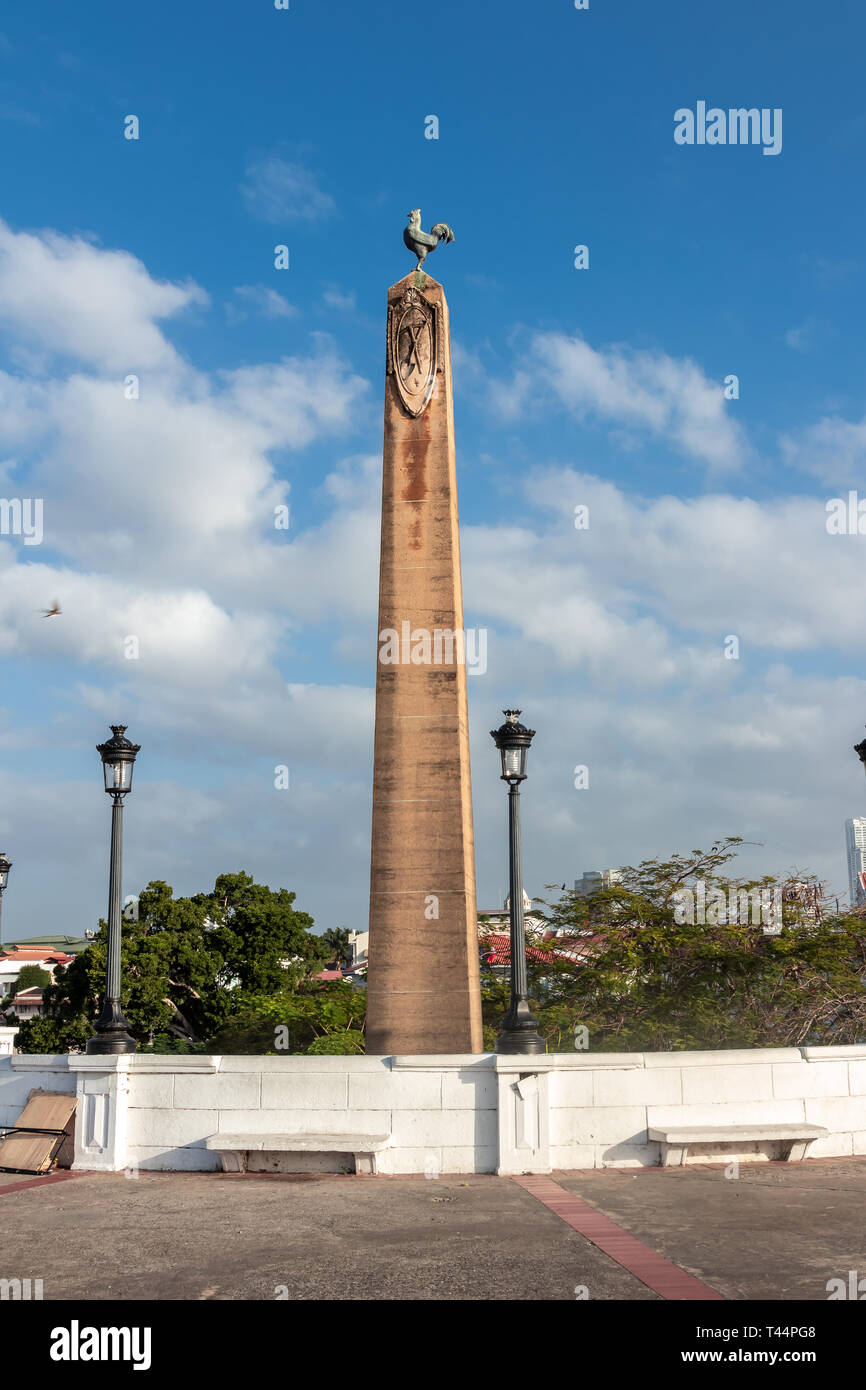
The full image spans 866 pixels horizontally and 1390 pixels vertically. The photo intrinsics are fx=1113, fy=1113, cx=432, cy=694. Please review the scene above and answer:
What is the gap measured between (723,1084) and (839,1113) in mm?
1680

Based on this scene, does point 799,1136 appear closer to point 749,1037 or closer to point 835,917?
point 749,1037

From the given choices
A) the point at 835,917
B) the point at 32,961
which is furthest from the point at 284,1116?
the point at 32,961

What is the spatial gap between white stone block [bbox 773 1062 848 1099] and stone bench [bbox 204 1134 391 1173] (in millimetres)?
4552

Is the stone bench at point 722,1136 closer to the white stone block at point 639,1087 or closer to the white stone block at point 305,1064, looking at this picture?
the white stone block at point 639,1087

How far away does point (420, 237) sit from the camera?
1731 centimetres

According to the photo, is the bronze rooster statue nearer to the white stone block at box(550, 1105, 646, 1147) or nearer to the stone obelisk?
the stone obelisk

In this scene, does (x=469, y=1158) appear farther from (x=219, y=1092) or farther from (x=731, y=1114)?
(x=731, y=1114)

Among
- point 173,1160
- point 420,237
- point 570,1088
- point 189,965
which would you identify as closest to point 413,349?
point 420,237

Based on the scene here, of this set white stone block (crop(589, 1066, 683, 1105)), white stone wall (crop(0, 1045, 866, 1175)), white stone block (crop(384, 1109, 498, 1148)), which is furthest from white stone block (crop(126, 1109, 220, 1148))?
white stone block (crop(589, 1066, 683, 1105))

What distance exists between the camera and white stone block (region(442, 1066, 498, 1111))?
484 inches

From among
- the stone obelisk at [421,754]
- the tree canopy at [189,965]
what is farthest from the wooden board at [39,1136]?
the tree canopy at [189,965]

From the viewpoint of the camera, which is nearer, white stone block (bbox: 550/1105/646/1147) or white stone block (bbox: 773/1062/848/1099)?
white stone block (bbox: 550/1105/646/1147)
